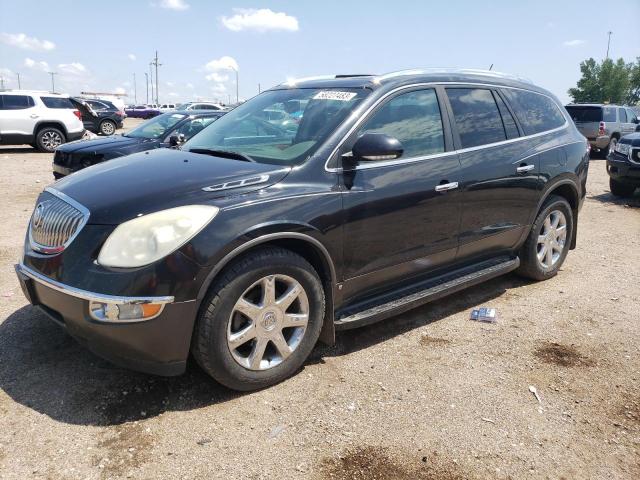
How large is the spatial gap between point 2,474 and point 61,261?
3.33ft

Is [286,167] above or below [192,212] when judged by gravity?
above

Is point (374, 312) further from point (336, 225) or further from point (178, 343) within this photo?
point (178, 343)

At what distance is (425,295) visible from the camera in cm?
378

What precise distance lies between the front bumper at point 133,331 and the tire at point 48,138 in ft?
50.7

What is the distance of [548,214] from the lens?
4910 mm

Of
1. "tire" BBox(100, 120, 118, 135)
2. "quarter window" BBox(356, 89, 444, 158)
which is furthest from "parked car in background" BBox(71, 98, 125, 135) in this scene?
"quarter window" BBox(356, 89, 444, 158)

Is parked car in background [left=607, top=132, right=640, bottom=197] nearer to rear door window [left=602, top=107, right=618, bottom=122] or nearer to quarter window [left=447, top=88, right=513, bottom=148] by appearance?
quarter window [left=447, top=88, right=513, bottom=148]

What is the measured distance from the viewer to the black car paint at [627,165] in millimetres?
9352

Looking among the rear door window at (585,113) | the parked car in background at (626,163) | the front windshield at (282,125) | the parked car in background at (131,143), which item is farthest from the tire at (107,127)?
the front windshield at (282,125)

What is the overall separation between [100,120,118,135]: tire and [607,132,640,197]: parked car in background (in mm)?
19663

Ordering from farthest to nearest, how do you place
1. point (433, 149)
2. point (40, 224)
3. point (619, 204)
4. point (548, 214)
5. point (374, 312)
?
point (619, 204), point (548, 214), point (433, 149), point (374, 312), point (40, 224)

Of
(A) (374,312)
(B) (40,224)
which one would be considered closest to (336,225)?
(A) (374,312)

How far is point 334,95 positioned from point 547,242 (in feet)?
8.79

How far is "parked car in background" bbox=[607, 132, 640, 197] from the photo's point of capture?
30.7 ft
